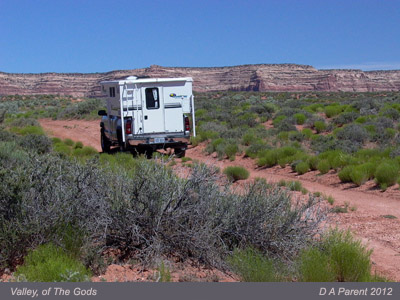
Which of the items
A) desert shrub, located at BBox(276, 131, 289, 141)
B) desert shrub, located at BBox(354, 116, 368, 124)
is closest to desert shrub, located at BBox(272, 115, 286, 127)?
desert shrub, located at BBox(354, 116, 368, 124)

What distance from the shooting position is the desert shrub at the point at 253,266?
470cm

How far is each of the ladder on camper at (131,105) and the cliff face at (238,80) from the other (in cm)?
9257

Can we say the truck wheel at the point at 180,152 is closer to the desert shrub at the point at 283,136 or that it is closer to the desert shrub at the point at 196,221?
the desert shrub at the point at 283,136

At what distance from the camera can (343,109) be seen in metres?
27.4

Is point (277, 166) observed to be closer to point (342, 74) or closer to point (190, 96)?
point (190, 96)

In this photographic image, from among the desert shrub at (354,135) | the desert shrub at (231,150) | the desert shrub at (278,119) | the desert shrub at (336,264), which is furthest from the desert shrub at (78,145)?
the desert shrub at (336,264)

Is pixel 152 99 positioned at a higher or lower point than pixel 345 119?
higher

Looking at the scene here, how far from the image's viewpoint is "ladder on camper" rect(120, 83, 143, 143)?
588 inches

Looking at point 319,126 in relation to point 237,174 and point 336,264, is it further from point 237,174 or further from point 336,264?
point 336,264

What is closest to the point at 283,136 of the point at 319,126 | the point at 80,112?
the point at 319,126

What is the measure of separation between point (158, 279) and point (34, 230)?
145 cm

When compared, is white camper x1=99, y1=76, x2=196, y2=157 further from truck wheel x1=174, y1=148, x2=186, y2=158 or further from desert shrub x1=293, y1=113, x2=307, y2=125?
desert shrub x1=293, y1=113, x2=307, y2=125

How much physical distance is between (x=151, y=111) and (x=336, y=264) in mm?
10860

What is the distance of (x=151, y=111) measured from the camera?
50.0 ft
